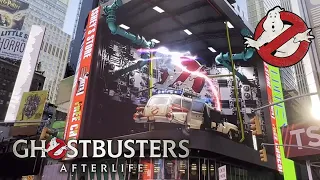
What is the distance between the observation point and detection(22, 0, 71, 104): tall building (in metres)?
135

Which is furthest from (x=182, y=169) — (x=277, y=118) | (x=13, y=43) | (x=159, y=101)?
(x=13, y=43)

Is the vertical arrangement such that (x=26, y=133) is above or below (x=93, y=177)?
above

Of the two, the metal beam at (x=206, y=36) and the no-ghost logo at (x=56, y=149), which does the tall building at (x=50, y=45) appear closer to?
the metal beam at (x=206, y=36)

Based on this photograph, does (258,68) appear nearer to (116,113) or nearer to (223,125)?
(223,125)

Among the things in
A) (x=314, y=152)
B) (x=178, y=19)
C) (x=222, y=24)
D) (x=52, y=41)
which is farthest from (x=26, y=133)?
(x=52, y=41)

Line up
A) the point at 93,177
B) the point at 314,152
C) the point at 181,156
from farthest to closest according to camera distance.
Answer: the point at 93,177 < the point at 181,156 < the point at 314,152

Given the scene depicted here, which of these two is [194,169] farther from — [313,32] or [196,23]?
[196,23]

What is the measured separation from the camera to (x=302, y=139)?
757 inches

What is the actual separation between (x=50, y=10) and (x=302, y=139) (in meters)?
175

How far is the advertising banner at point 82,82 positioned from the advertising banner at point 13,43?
65.5 meters

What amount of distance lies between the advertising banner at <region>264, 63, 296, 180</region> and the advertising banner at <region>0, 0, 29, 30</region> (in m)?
91.2

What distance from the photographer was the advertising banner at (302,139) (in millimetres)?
18286

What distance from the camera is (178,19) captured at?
2931cm

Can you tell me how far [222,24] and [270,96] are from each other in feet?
29.0
